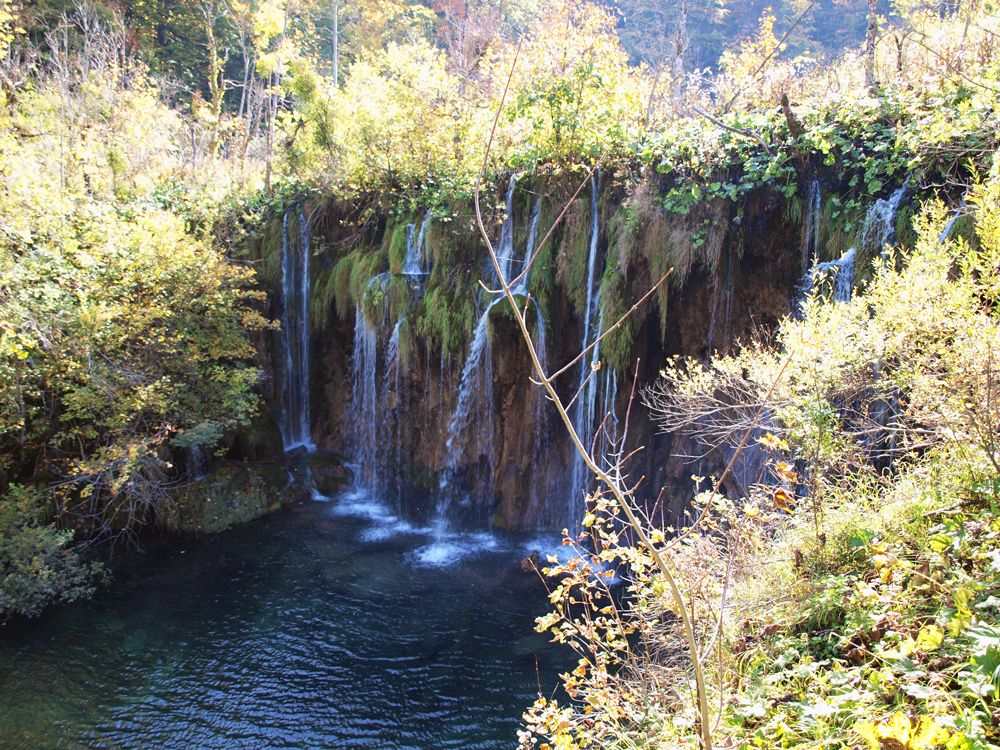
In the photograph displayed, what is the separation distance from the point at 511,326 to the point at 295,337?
5.76 m

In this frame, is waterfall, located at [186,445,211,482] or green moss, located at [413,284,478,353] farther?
waterfall, located at [186,445,211,482]

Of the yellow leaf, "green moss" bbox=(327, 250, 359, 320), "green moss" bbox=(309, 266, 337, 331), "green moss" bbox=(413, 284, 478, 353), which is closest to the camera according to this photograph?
the yellow leaf

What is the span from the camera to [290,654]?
6.64 m

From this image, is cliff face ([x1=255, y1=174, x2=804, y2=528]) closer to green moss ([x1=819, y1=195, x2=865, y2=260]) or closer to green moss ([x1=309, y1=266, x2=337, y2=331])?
green moss ([x1=309, y1=266, x2=337, y2=331])

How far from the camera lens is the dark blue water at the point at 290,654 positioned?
5.57m

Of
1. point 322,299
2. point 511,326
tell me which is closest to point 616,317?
point 511,326

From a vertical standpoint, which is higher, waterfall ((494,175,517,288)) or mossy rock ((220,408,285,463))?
waterfall ((494,175,517,288))

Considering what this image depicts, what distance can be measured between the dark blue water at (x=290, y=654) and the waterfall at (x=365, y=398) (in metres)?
2.40

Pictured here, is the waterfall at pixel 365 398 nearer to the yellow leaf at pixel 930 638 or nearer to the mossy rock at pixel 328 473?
the mossy rock at pixel 328 473

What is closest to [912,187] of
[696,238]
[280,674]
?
[696,238]

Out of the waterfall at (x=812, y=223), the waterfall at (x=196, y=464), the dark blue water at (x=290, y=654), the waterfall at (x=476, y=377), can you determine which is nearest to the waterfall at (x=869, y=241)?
the waterfall at (x=812, y=223)

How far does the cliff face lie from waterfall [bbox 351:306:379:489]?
0.04 metres

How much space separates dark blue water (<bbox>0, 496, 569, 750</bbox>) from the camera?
5.57m

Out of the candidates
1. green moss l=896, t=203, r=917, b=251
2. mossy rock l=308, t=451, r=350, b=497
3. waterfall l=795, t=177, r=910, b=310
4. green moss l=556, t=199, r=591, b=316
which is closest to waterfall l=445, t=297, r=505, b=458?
green moss l=556, t=199, r=591, b=316
